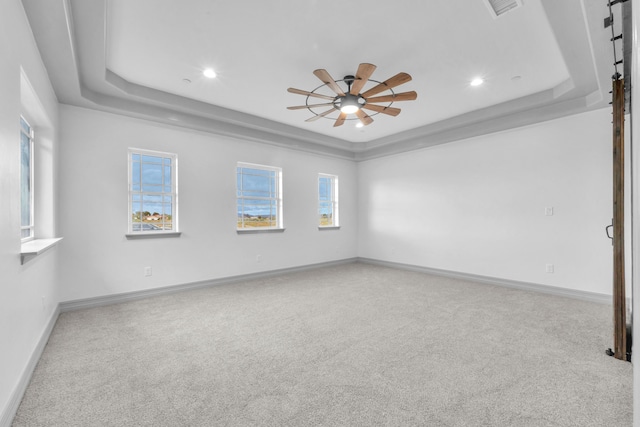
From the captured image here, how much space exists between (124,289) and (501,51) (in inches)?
210

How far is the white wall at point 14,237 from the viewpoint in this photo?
168 centimetres

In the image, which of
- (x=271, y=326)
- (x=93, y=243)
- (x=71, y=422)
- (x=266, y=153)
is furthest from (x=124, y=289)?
(x=266, y=153)

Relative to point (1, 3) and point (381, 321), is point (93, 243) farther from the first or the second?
point (381, 321)

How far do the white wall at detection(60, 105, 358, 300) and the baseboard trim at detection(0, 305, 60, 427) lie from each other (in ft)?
3.87

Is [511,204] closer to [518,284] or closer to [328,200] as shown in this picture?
[518,284]

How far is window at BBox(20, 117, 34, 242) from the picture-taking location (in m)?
2.78

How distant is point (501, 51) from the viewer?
116 inches

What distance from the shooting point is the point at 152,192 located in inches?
171

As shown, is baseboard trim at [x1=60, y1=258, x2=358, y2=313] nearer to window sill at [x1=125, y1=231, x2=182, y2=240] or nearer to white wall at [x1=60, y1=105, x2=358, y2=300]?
white wall at [x1=60, y1=105, x2=358, y2=300]

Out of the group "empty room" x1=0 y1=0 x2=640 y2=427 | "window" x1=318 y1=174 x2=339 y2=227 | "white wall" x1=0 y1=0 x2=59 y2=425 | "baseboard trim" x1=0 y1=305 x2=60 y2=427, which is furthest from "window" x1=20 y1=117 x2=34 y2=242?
"window" x1=318 y1=174 x2=339 y2=227

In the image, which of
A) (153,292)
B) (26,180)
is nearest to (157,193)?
(153,292)

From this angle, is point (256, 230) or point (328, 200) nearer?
point (256, 230)

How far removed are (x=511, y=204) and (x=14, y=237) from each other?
5.84 meters

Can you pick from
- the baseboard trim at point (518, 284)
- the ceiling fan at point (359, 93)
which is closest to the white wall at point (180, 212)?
the baseboard trim at point (518, 284)
